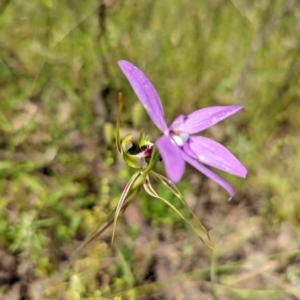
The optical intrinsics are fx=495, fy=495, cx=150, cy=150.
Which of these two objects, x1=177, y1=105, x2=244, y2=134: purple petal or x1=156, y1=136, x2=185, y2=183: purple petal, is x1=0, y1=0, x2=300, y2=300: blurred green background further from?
x1=156, y1=136, x2=185, y2=183: purple petal

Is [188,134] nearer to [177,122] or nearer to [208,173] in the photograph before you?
[177,122]

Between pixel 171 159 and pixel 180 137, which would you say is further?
pixel 180 137

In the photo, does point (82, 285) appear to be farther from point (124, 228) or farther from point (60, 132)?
point (60, 132)

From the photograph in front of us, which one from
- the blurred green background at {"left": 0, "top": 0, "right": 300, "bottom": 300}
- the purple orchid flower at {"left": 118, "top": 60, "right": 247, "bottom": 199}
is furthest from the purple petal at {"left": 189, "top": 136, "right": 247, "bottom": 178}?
the blurred green background at {"left": 0, "top": 0, "right": 300, "bottom": 300}

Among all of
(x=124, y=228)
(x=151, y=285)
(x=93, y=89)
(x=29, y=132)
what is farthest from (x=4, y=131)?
(x=151, y=285)

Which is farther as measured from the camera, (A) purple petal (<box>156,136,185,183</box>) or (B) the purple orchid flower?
(B) the purple orchid flower

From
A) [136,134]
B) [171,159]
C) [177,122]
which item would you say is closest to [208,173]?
[171,159]
